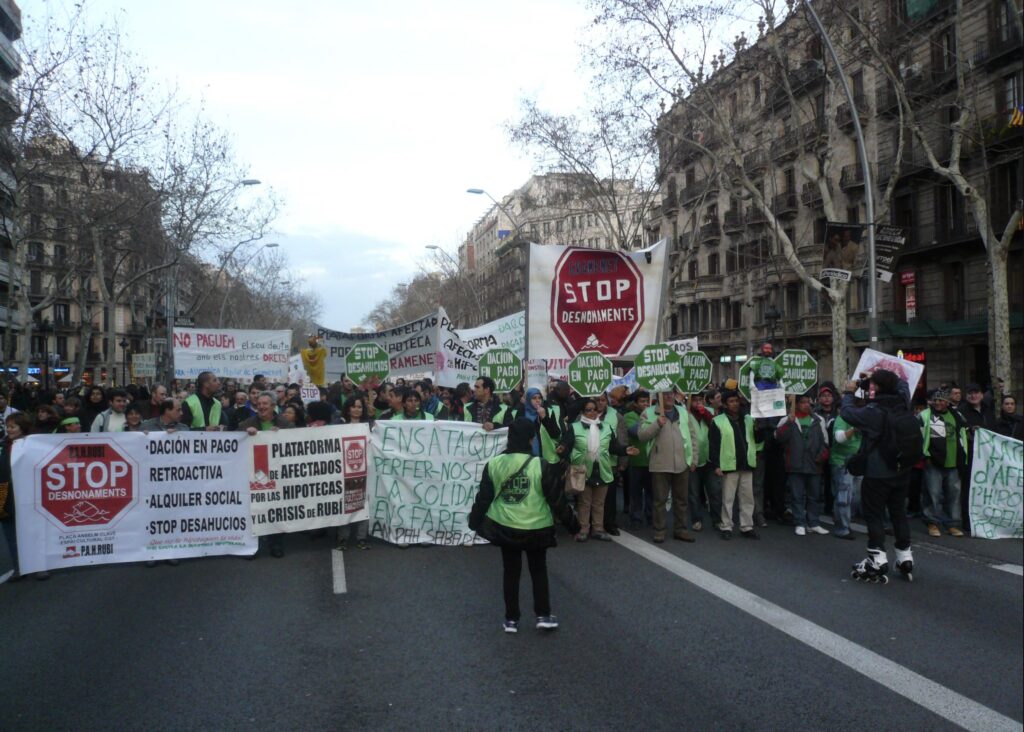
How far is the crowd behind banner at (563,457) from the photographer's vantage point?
9.07 meters

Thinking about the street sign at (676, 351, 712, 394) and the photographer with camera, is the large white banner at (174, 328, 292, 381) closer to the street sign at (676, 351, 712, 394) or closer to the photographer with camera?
the street sign at (676, 351, 712, 394)

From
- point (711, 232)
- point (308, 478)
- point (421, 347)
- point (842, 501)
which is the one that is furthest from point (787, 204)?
point (308, 478)

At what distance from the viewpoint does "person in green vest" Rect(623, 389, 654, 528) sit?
10477mm

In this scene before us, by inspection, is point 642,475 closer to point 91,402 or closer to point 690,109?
point 91,402

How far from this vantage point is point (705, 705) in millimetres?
4617

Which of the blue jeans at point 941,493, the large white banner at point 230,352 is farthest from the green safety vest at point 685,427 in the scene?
the large white banner at point 230,352

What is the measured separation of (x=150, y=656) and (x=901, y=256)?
36.1 m

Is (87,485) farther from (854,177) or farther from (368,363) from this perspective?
(854,177)

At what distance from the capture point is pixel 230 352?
21.1 meters

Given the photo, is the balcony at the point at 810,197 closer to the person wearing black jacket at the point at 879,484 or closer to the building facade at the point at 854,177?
the building facade at the point at 854,177

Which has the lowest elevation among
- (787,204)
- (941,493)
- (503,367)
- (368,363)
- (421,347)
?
(941,493)

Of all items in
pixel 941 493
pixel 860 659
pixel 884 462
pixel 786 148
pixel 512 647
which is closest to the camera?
pixel 860 659

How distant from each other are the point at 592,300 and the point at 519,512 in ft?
16.3

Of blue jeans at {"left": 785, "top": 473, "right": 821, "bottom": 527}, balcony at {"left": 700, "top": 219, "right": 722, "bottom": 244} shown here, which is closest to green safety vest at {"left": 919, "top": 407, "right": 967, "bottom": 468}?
blue jeans at {"left": 785, "top": 473, "right": 821, "bottom": 527}
